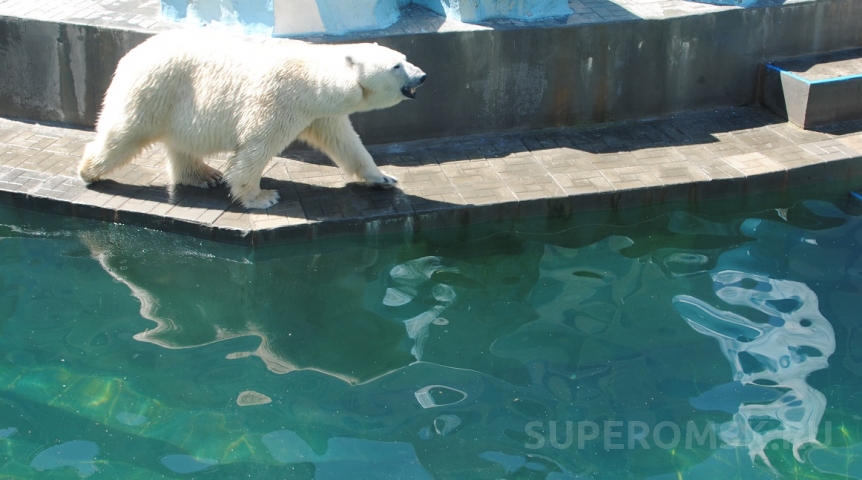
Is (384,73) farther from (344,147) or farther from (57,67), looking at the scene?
(57,67)

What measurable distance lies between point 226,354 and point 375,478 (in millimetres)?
1321

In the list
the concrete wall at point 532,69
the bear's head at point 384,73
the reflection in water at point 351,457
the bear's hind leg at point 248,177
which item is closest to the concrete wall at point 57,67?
the concrete wall at point 532,69

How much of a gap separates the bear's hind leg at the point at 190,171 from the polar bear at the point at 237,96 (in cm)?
12

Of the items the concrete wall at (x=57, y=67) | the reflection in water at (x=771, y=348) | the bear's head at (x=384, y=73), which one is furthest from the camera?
the concrete wall at (x=57, y=67)

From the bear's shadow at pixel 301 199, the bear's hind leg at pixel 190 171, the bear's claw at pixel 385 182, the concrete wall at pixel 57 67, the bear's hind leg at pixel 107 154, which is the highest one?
the concrete wall at pixel 57 67

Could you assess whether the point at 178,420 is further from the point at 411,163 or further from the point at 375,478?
the point at 411,163

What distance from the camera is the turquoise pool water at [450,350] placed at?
4.22 meters

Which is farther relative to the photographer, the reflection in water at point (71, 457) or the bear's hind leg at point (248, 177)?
the bear's hind leg at point (248, 177)

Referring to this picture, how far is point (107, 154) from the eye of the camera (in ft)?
19.8

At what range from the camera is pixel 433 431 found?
14.3 feet

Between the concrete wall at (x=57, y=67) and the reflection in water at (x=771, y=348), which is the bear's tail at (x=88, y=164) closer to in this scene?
the concrete wall at (x=57, y=67)

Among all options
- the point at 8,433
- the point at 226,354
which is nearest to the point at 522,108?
the point at 226,354

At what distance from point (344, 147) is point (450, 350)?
192cm

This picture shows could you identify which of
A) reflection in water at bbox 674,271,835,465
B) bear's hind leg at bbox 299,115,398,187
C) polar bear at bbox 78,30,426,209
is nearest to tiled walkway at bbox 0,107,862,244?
bear's hind leg at bbox 299,115,398,187
